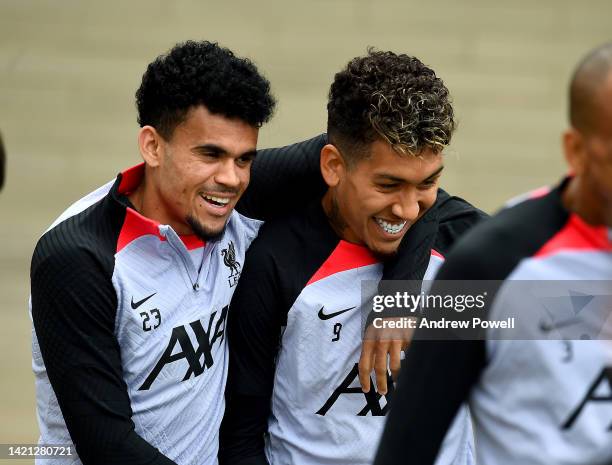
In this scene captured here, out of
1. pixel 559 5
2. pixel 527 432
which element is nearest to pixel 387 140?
pixel 527 432

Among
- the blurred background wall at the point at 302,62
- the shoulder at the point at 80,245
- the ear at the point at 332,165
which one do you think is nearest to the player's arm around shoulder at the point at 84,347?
the shoulder at the point at 80,245

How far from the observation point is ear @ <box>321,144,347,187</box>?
2.58m

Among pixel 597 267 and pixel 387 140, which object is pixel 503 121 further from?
pixel 597 267

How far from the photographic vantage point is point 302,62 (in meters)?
6.17

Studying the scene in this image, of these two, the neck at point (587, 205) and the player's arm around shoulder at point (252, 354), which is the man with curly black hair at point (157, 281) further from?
the neck at point (587, 205)

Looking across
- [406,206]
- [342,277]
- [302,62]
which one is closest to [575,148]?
[406,206]

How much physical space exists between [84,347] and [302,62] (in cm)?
409

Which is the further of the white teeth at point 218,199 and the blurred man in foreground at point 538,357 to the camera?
the white teeth at point 218,199

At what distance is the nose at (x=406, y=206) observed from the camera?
96.3 inches

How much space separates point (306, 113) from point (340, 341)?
3698mm

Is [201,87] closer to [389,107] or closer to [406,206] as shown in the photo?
[389,107]

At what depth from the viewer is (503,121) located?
6109 mm

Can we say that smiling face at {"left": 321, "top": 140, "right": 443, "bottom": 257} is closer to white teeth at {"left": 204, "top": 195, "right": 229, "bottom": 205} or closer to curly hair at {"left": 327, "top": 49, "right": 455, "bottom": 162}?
curly hair at {"left": 327, "top": 49, "right": 455, "bottom": 162}

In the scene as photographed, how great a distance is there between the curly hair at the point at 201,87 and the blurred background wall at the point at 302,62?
3.36 m
